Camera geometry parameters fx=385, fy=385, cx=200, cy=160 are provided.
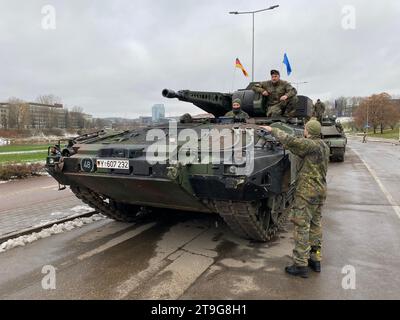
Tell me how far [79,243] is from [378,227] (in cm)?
466

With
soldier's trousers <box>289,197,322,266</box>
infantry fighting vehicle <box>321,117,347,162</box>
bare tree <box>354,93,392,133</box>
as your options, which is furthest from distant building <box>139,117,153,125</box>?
bare tree <box>354,93,392,133</box>

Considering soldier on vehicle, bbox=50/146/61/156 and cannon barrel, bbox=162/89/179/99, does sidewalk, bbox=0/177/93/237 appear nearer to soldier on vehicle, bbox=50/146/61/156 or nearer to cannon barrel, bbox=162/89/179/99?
soldier on vehicle, bbox=50/146/61/156

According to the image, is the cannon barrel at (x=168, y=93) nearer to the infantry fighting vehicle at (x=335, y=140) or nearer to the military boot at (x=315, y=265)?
the military boot at (x=315, y=265)

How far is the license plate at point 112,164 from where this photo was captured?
4812 millimetres

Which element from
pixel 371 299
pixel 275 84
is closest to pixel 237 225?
pixel 371 299

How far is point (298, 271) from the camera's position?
4.29 m

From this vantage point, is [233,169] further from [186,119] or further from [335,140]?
[335,140]

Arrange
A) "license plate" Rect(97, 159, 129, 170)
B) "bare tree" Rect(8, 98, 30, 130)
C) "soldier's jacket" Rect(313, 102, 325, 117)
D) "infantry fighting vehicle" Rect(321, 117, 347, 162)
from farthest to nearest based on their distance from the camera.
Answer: "bare tree" Rect(8, 98, 30, 130), "infantry fighting vehicle" Rect(321, 117, 347, 162), "soldier's jacket" Rect(313, 102, 325, 117), "license plate" Rect(97, 159, 129, 170)

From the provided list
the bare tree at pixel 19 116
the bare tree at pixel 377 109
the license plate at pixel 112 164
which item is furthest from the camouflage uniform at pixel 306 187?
the bare tree at pixel 19 116

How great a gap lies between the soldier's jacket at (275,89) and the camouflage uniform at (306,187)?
312 centimetres

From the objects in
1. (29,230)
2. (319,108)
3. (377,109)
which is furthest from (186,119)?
(377,109)

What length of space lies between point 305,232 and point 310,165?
0.75 m

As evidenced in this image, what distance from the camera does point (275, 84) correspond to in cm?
746

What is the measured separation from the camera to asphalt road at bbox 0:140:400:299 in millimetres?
3910
